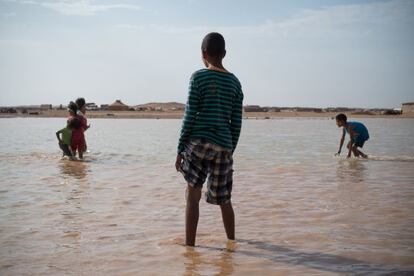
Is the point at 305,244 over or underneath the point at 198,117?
underneath

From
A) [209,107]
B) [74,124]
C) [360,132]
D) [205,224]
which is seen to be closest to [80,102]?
[74,124]

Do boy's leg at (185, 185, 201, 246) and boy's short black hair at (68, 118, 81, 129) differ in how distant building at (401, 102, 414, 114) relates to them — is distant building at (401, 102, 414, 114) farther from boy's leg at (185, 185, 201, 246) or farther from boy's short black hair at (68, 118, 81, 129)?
boy's leg at (185, 185, 201, 246)

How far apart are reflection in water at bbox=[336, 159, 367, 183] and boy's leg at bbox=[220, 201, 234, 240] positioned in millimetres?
4251

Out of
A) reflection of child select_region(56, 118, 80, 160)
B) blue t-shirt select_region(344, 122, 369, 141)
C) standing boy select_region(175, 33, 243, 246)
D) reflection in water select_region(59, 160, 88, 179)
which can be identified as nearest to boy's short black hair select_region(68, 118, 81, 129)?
reflection of child select_region(56, 118, 80, 160)

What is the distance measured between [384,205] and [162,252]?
3295mm

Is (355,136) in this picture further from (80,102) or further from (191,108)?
(191,108)

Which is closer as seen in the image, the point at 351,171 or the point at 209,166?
the point at 209,166

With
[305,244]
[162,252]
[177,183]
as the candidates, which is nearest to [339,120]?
[177,183]

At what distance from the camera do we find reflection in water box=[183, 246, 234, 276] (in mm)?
3490

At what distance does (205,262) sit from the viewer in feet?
12.2

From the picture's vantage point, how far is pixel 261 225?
4898 millimetres

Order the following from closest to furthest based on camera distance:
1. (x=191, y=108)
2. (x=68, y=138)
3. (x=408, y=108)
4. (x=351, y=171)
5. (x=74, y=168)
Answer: (x=191, y=108)
(x=351, y=171)
(x=74, y=168)
(x=68, y=138)
(x=408, y=108)

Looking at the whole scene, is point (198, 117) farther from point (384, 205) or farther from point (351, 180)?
point (351, 180)

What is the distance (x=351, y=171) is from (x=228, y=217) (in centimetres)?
587
